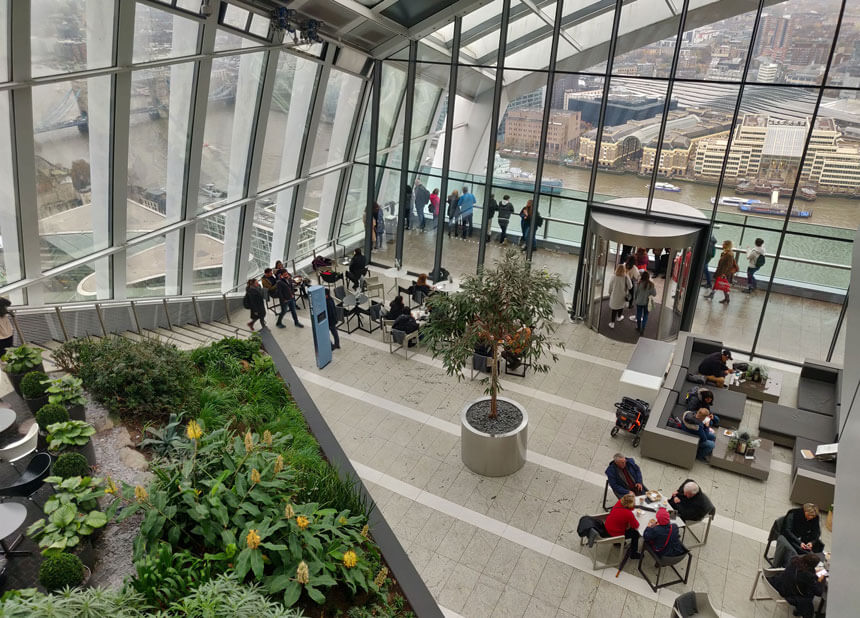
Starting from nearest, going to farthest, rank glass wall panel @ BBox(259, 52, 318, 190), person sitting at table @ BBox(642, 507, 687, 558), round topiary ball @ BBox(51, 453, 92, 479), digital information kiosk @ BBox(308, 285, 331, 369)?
round topiary ball @ BBox(51, 453, 92, 479), person sitting at table @ BBox(642, 507, 687, 558), digital information kiosk @ BBox(308, 285, 331, 369), glass wall panel @ BBox(259, 52, 318, 190)

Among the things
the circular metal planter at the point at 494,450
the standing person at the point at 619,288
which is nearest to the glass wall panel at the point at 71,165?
the circular metal planter at the point at 494,450

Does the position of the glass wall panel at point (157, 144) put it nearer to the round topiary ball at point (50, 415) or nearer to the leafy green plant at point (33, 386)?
the leafy green plant at point (33, 386)

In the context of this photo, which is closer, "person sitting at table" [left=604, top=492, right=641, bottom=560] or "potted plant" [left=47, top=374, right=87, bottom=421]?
"person sitting at table" [left=604, top=492, right=641, bottom=560]

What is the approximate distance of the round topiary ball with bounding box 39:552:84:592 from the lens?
525cm

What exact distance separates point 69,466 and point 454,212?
418 inches

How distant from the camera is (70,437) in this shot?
673 cm

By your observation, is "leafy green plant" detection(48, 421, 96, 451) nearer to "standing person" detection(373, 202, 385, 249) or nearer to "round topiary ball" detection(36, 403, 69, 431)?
"round topiary ball" detection(36, 403, 69, 431)

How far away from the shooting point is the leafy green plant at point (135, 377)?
812 cm

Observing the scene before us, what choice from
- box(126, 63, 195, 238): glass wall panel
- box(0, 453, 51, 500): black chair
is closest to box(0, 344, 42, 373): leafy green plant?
box(0, 453, 51, 500): black chair

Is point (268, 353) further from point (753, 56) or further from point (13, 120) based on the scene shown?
point (753, 56)

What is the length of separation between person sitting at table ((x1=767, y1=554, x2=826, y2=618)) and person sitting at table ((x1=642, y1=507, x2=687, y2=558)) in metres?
1.03

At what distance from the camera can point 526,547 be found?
7855 millimetres

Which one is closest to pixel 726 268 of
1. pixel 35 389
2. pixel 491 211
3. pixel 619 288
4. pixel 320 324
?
pixel 619 288

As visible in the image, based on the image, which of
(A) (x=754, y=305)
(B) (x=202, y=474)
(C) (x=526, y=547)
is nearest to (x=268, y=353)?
(B) (x=202, y=474)
